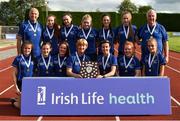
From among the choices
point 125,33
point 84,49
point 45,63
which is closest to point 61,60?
point 45,63

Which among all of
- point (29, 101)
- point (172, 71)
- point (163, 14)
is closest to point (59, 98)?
point (29, 101)

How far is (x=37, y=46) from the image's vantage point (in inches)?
379

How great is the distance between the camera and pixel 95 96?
27.7 feet

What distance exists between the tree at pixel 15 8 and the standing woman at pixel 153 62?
87.9m

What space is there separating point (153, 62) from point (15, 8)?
92.6m

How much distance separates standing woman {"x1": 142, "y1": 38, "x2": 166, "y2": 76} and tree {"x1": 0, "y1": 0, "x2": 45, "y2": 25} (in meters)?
87.9

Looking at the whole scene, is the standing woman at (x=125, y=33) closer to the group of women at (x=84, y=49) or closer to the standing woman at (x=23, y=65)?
the group of women at (x=84, y=49)

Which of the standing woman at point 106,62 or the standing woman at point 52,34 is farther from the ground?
the standing woman at point 52,34

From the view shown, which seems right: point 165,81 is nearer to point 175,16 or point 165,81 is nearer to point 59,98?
point 59,98

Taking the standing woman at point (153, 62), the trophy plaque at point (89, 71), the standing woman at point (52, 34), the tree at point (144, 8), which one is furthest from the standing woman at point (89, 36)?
→ the tree at point (144, 8)

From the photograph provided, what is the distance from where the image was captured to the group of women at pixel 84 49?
8.83m

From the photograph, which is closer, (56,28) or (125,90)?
(125,90)

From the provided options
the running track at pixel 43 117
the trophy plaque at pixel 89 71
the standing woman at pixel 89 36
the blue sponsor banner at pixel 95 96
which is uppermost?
the standing woman at pixel 89 36

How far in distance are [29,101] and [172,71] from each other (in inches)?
375
